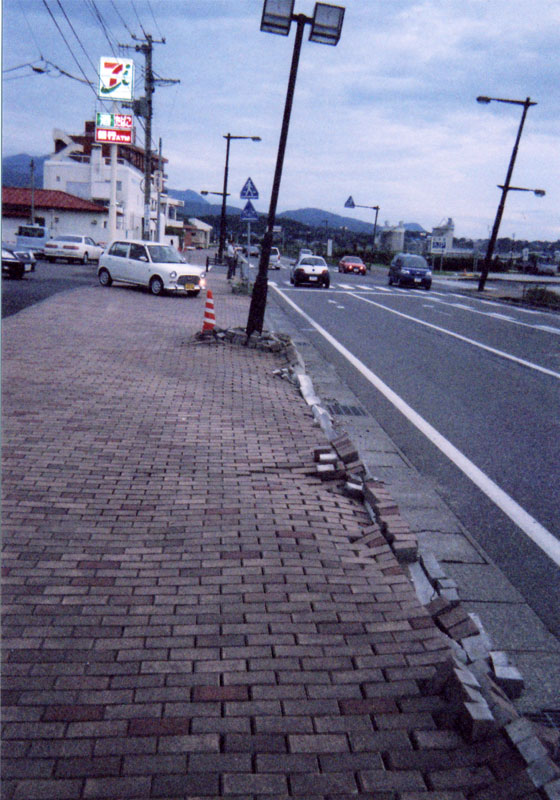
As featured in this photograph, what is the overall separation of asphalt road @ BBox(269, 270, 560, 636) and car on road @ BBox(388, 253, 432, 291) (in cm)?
1622

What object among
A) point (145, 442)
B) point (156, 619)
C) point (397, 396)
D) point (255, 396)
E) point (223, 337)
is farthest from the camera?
point (223, 337)

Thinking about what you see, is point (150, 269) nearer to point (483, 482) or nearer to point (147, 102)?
point (147, 102)

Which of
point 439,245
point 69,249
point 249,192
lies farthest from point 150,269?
point 439,245

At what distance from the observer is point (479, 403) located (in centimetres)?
957

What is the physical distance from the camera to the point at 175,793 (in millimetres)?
2496

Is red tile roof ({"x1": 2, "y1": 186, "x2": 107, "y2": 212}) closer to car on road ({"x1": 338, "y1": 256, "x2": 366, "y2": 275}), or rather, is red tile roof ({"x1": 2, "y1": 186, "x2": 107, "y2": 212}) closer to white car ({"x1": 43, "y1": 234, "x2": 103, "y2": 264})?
white car ({"x1": 43, "y1": 234, "x2": 103, "y2": 264})

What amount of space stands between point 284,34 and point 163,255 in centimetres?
1373

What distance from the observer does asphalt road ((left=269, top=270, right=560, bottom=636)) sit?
5070 mm

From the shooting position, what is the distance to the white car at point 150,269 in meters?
24.2

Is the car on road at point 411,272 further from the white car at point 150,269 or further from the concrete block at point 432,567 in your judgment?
the concrete block at point 432,567

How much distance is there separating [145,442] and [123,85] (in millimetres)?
32987

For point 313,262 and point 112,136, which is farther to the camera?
point 112,136

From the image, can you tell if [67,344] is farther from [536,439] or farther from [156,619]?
[156,619]

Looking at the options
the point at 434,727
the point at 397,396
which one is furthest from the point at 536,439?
the point at 434,727
